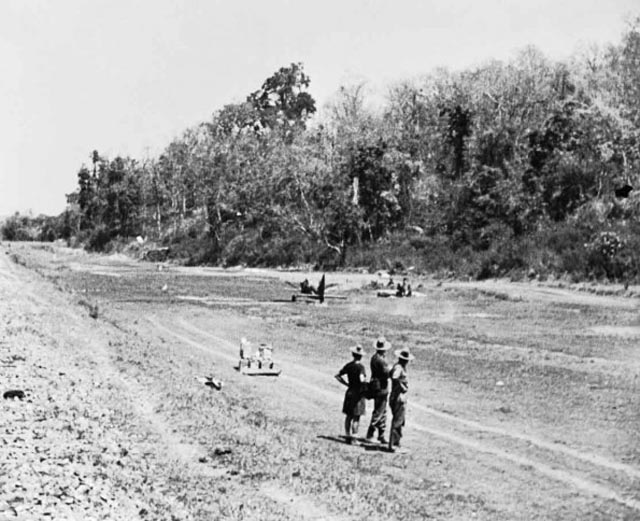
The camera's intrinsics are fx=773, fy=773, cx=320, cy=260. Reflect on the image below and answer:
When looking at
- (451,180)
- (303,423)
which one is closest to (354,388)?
(303,423)

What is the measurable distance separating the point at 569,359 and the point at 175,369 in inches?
520

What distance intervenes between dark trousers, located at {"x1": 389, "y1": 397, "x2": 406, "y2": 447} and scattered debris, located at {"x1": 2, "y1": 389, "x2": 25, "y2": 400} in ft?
25.1

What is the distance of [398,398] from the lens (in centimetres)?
1543

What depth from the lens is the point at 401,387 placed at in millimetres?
15461

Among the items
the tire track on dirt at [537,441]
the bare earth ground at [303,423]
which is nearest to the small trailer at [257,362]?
the bare earth ground at [303,423]

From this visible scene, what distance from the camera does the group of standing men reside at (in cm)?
1553

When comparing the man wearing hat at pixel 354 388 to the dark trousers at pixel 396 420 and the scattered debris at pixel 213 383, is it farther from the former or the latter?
the scattered debris at pixel 213 383

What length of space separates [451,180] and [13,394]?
2562 inches

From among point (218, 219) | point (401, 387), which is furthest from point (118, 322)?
point (218, 219)

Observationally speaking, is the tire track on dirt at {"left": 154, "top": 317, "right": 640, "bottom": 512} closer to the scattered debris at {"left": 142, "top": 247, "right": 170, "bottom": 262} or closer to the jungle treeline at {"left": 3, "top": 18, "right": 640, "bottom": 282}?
the jungle treeline at {"left": 3, "top": 18, "right": 640, "bottom": 282}

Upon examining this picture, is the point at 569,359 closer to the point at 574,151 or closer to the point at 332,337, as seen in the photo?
the point at 332,337

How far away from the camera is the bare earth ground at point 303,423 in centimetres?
1207

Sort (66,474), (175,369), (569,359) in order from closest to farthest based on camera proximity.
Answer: (66,474)
(175,369)
(569,359)

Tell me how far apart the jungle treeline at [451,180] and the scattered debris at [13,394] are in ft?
123
